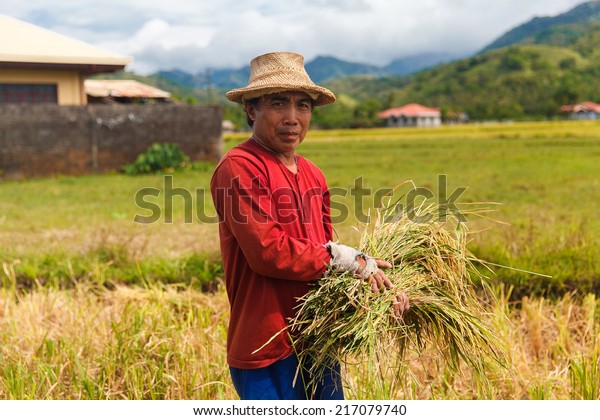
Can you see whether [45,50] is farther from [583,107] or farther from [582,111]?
[582,111]

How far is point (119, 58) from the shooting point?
1465 centimetres

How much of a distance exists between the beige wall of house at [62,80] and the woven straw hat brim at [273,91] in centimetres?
1406

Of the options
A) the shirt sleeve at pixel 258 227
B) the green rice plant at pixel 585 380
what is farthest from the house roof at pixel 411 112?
the shirt sleeve at pixel 258 227

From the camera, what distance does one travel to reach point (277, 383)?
2137mm

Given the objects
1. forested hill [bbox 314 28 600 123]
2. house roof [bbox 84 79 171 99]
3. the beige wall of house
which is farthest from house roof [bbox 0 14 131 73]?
forested hill [bbox 314 28 600 123]

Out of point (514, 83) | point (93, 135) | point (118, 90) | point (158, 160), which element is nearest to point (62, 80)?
point (93, 135)

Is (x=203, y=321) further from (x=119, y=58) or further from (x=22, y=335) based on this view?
(x=119, y=58)

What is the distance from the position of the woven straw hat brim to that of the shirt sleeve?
0.24 metres

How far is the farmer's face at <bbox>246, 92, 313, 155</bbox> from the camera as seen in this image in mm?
2027

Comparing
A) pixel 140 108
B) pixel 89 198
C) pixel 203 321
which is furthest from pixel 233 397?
pixel 140 108

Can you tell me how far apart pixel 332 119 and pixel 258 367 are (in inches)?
2533

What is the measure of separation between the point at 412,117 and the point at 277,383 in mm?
85818

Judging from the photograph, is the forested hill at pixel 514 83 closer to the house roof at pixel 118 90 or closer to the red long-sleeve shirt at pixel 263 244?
the house roof at pixel 118 90

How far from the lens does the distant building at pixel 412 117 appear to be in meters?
84.4
